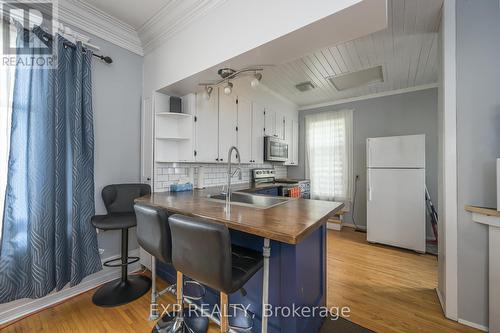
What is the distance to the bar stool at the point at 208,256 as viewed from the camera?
96cm

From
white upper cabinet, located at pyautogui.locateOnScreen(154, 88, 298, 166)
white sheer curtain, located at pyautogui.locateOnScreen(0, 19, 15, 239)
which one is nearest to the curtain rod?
white sheer curtain, located at pyautogui.locateOnScreen(0, 19, 15, 239)

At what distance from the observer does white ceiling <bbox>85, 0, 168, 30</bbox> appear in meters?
1.86

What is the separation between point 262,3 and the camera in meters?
1.41

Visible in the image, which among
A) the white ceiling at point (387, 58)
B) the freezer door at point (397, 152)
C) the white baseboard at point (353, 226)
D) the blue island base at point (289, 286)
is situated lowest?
the white baseboard at point (353, 226)

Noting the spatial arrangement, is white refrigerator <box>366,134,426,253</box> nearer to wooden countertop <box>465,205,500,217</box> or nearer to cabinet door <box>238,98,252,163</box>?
wooden countertop <box>465,205,500,217</box>

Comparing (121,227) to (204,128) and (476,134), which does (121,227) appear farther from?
(476,134)

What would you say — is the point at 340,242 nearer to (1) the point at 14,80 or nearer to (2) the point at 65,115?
(2) the point at 65,115

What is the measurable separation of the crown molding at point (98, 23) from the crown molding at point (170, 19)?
116 mm

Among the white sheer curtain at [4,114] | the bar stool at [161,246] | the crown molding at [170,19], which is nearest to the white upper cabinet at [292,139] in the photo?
the crown molding at [170,19]

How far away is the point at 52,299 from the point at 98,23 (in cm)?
266

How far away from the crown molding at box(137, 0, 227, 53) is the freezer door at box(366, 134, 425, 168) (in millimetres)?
2962

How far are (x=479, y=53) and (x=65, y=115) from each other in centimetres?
343

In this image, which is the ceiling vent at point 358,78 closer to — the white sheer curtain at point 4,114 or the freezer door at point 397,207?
the freezer door at point 397,207

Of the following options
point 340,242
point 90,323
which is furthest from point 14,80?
point 340,242
